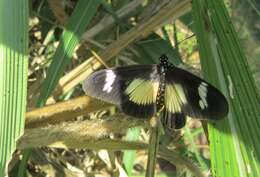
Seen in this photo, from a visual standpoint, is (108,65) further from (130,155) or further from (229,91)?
(229,91)

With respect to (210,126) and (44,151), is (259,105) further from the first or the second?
(44,151)

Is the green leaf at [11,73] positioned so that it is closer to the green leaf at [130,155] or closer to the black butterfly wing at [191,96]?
the black butterfly wing at [191,96]

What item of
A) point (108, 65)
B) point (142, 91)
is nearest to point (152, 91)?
point (142, 91)

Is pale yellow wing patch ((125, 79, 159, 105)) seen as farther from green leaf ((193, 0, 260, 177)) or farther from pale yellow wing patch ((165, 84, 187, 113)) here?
green leaf ((193, 0, 260, 177))

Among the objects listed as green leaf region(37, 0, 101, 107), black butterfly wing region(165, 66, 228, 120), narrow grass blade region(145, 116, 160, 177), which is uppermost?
green leaf region(37, 0, 101, 107)

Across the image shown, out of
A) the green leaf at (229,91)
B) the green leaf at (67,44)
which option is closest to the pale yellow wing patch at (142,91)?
the green leaf at (229,91)

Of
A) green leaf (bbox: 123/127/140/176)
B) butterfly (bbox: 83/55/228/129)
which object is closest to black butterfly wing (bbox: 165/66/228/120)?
butterfly (bbox: 83/55/228/129)

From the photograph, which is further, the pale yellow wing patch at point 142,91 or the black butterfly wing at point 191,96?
the pale yellow wing patch at point 142,91
